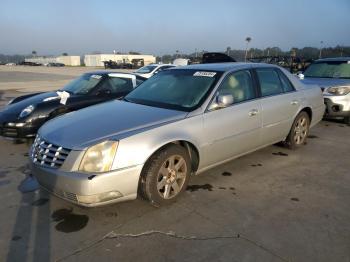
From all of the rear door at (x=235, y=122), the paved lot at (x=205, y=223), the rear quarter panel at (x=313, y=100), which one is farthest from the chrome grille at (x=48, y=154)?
the rear quarter panel at (x=313, y=100)

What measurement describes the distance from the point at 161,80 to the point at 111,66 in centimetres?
5320

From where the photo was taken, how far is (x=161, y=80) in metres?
4.84

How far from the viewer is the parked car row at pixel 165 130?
10.5 ft

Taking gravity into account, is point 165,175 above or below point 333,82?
below

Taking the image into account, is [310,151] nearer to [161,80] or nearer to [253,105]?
[253,105]

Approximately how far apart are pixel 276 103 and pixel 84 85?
12.7 feet

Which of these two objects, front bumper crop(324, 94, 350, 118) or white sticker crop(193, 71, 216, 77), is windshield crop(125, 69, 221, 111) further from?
front bumper crop(324, 94, 350, 118)

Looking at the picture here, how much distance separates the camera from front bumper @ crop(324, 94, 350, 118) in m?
7.32

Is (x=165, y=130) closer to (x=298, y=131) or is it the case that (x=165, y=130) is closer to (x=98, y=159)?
(x=98, y=159)

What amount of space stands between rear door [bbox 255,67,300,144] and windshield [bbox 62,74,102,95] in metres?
3.41

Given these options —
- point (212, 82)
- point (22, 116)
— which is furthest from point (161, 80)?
point (22, 116)

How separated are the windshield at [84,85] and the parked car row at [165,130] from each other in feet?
3.22

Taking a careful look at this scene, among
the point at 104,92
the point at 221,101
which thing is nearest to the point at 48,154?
the point at 221,101

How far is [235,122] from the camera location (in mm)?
4281
